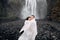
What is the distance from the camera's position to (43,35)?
7.17m

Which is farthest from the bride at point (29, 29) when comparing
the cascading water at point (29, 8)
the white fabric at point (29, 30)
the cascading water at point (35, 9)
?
the cascading water at point (29, 8)

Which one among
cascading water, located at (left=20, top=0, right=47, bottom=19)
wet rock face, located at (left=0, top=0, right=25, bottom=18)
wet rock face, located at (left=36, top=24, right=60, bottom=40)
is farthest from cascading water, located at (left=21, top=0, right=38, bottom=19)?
wet rock face, located at (left=36, top=24, right=60, bottom=40)

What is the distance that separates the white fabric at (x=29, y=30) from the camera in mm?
4531

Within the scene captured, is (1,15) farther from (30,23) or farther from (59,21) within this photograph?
(30,23)

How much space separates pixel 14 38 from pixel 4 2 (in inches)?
81.8

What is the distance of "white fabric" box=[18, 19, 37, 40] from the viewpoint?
4.53 meters

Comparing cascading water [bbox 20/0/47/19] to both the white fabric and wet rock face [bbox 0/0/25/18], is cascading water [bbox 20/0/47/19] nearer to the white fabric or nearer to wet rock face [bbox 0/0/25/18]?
wet rock face [bbox 0/0/25/18]

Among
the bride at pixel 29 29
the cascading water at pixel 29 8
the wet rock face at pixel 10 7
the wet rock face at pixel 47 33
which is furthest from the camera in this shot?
the cascading water at pixel 29 8

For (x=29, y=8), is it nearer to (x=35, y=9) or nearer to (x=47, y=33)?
(x=35, y=9)

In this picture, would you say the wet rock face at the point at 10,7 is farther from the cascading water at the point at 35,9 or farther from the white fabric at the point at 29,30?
the white fabric at the point at 29,30

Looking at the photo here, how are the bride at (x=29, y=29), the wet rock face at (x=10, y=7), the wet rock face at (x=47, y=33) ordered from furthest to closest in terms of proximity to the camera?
the wet rock face at (x=10, y=7), the wet rock face at (x=47, y=33), the bride at (x=29, y=29)

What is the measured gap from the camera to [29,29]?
15.0ft

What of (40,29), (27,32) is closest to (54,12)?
(40,29)

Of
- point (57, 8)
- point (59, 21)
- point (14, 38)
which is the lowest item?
point (14, 38)
